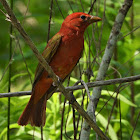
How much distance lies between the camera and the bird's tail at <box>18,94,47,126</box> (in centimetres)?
188

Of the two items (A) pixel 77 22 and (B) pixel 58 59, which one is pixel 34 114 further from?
(A) pixel 77 22

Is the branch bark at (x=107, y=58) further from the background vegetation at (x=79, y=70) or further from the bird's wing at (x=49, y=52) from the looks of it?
the bird's wing at (x=49, y=52)

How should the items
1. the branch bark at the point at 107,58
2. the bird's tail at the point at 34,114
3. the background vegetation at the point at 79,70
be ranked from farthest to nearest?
the background vegetation at the point at 79,70 → the bird's tail at the point at 34,114 → the branch bark at the point at 107,58

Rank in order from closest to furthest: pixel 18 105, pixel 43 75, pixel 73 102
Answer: pixel 73 102
pixel 43 75
pixel 18 105

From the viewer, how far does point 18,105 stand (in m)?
2.31

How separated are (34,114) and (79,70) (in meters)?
0.36

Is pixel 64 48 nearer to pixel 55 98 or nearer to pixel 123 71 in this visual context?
pixel 55 98

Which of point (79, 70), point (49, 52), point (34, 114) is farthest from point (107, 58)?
point (34, 114)

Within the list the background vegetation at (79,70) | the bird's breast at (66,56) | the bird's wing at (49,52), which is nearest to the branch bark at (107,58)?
the background vegetation at (79,70)

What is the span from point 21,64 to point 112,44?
5.17 ft

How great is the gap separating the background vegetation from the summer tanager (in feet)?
0.20

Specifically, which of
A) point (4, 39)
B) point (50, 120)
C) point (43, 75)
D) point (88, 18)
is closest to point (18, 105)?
point (50, 120)

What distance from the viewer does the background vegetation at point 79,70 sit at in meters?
2.10

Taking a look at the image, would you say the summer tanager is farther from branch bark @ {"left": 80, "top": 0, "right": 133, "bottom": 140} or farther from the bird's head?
branch bark @ {"left": 80, "top": 0, "right": 133, "bottom": 140}
